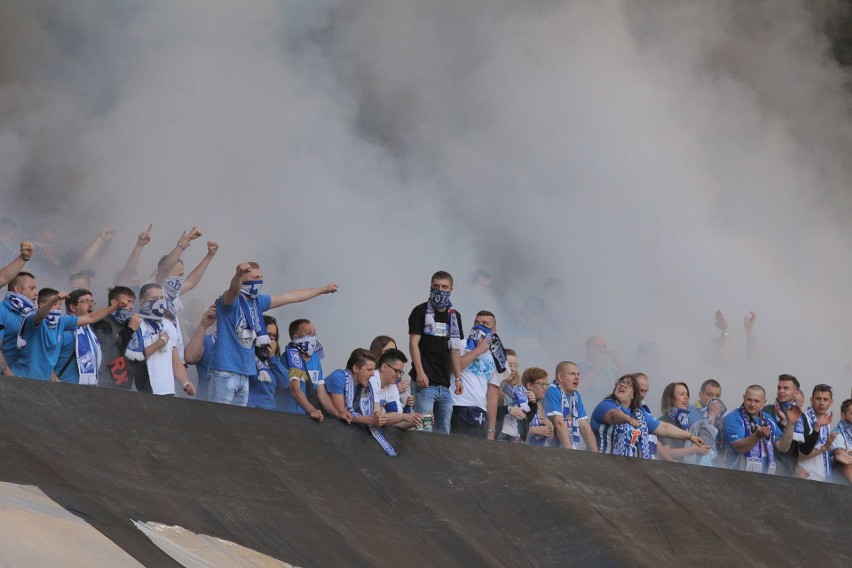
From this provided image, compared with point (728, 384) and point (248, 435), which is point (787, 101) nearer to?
point (728, 384)

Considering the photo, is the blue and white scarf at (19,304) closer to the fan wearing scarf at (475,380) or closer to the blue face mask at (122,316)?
the blue face mask at (122,316)

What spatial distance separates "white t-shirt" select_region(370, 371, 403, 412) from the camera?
8578 mm

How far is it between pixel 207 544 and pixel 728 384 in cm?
1061

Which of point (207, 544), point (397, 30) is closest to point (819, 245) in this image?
point (397, 30)

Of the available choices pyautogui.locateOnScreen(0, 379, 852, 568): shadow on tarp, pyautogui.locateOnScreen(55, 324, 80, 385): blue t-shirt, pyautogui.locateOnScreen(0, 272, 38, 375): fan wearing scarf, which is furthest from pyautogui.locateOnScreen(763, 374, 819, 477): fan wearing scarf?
pyautogui.locateOnScreen(0, 272, 38, 375): fan wearing scarf

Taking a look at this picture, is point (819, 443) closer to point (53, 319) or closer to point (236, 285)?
point (236, 285)

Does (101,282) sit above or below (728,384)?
below

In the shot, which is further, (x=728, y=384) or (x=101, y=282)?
(x=728, y=384)

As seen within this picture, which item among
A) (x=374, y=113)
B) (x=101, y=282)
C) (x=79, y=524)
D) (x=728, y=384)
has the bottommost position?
(x=79, y=524)

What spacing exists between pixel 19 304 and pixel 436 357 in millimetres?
2915

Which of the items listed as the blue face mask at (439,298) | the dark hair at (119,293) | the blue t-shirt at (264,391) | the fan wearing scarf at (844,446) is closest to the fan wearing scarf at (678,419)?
the fan wearing scarf at (844,446)

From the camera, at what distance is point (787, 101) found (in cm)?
1933

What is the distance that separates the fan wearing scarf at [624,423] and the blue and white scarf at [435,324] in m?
1.37

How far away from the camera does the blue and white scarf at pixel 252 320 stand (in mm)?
8445
